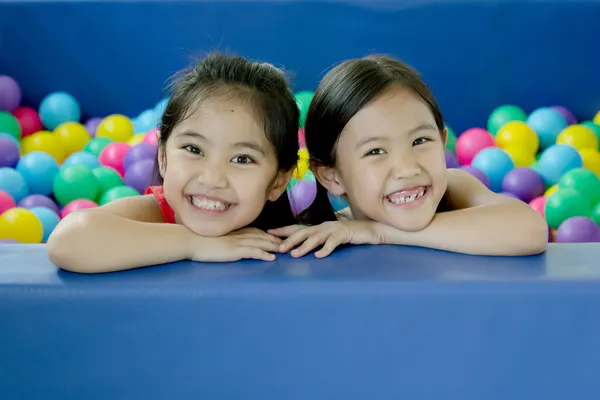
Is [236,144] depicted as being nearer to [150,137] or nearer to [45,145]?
[150,137]

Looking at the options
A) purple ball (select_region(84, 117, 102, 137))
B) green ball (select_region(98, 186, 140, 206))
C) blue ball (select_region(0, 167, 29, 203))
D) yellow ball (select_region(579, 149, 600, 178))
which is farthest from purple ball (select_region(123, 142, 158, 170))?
yellow ball (select_region(579, 149, 600, 178))

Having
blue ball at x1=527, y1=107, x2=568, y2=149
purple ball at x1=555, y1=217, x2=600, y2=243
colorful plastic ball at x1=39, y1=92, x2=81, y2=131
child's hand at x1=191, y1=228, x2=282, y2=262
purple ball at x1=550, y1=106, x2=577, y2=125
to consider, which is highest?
colorful plastic ball at x1=39, y1=92, x2=81, y2=131

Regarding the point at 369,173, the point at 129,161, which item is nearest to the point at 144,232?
the point at 369,173

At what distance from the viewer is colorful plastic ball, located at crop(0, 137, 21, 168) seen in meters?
1.97

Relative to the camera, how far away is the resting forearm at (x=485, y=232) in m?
0.98

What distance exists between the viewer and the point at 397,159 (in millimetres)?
1048

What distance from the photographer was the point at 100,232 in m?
0.93

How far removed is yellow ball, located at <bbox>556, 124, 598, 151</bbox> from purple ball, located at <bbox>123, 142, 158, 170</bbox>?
104 cm

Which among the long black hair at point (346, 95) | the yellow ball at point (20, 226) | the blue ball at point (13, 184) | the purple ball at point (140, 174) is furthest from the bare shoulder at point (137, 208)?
the blue ball at point (13, 184)

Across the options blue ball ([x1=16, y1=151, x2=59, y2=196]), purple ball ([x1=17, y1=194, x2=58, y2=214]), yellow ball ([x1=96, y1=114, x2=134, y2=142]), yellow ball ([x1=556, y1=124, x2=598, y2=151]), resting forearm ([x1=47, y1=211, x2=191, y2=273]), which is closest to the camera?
resting forearm ([x1=47, y1=211, x2=191, y2=273])

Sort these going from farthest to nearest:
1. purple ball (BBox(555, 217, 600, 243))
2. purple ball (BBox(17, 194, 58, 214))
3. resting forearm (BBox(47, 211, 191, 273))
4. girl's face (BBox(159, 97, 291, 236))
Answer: purple ball (BBox(17, 194, 58, 214))
purple ball (BBox(555, 217, 600, 243))
girl's face (BBox(159, 97, 291, 236))
resting forearm (BBox(47, 211, 191, 273))

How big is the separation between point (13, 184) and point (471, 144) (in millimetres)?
1130

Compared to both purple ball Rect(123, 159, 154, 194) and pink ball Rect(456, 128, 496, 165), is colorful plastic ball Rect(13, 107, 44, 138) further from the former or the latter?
pink ball Rect(456, 128, 496, 165)

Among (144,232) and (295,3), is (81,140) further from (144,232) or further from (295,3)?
(144,232)
